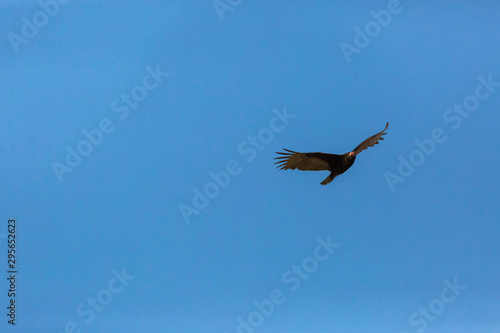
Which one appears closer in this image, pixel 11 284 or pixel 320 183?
pixel 320 183

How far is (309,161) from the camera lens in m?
28.8

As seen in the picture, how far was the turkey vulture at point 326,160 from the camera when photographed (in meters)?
28.3

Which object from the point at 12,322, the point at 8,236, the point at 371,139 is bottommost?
the point at 371,139

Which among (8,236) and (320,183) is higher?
(8,236)

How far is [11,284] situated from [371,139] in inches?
585

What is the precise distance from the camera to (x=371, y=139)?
1139 inches

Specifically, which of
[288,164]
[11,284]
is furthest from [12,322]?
[288,164]

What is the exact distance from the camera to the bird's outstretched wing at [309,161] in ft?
92.4

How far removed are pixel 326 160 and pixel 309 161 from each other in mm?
632

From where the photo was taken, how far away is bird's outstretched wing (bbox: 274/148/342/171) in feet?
92.4

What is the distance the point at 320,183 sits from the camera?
97.7 ft

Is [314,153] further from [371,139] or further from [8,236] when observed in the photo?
[8,236]

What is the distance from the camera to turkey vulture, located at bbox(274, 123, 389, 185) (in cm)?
2830

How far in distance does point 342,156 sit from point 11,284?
13.7m
